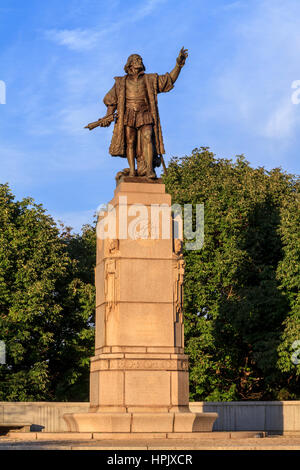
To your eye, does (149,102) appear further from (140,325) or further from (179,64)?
(140,325)

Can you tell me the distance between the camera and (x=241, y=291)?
43.2m

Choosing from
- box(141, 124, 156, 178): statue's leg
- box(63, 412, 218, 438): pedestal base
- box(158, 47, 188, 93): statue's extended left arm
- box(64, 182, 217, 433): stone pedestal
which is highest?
box(158, 47, 188, 93): statue's extended left arm

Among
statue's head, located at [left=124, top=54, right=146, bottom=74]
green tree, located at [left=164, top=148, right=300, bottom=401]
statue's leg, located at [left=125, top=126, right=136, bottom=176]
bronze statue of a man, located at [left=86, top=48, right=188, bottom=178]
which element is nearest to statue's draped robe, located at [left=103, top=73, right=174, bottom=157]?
bronze statue of a man, located at [left=86, top=48, right=188, bottom=178]

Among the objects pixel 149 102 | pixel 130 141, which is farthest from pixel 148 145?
pixel 149 102

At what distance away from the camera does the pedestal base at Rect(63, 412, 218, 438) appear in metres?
20.4

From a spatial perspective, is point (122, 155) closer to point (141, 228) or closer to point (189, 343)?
point (141, 228)

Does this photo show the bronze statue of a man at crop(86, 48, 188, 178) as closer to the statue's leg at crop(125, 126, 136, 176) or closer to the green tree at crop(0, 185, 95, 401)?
the statue's leg at crop(125, 126, 136, 176)

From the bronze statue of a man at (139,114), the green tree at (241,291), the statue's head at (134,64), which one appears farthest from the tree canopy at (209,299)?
the statue's head at (134,64)

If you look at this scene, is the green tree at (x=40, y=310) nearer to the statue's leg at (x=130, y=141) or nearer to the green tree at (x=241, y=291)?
the green tree at (x=241, y=291)

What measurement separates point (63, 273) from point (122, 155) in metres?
23.1

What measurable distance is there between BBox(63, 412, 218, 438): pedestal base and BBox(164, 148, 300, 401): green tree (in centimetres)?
1890
